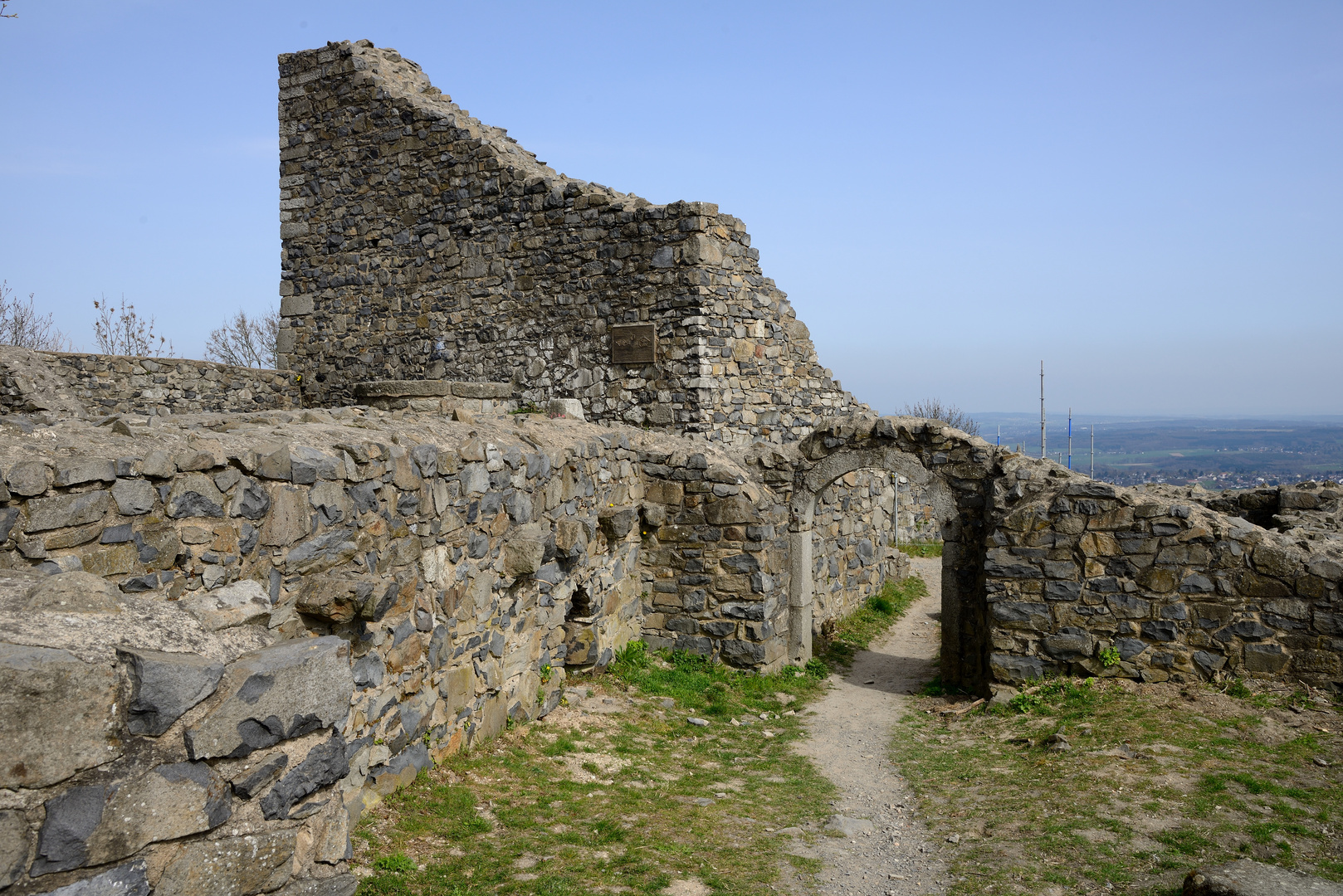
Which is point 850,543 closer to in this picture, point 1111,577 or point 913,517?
point 1111,577

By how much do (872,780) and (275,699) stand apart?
6.32 metres

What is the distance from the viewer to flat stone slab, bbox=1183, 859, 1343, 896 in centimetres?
441

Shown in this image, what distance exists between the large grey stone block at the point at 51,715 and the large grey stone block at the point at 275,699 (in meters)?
0.21

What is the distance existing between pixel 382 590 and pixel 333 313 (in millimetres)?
10254

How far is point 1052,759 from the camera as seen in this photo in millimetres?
7418

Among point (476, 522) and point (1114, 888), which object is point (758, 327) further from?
point (1114, 888)

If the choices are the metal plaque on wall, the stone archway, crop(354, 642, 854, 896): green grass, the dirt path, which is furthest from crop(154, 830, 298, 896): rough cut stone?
the metal plaque on wall

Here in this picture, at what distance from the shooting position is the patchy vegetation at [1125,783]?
17.9 feet

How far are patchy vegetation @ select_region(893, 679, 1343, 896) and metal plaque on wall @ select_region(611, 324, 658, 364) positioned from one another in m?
5.50

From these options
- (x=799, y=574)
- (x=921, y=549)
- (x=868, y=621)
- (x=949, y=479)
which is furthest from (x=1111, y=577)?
(x=921, y=549)

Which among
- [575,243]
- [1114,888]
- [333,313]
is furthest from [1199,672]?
[333,313]

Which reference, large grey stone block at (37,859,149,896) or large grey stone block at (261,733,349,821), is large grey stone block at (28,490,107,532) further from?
large grey stone block at (37,859,149,896)

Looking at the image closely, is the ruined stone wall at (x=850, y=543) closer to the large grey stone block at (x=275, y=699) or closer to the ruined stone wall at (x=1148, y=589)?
the ruined stone wall at (x=1148, y=589)

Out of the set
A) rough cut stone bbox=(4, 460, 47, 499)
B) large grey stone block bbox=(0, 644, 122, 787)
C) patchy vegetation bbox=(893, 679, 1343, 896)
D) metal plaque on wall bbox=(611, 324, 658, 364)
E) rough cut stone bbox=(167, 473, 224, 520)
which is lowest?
patchy vegetation bbox=(893, 679, 1343, 896)
